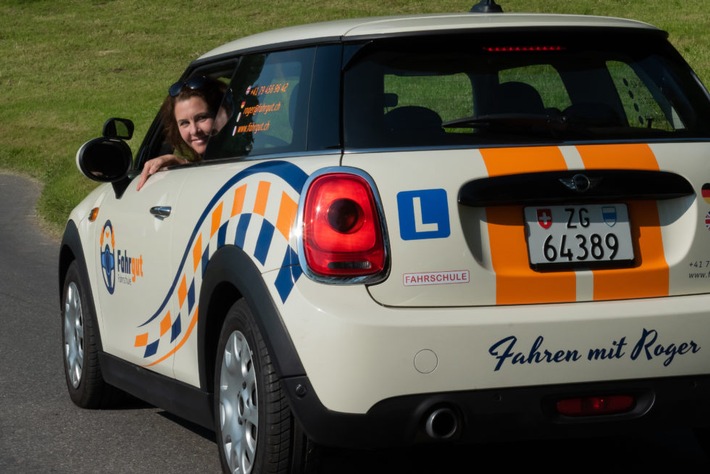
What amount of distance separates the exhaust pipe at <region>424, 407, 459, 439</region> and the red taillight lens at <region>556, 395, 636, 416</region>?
324 mm

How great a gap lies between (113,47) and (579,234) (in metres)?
43.6

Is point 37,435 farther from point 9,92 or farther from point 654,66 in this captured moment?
point 9,92

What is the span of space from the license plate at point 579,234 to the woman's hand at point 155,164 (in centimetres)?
202

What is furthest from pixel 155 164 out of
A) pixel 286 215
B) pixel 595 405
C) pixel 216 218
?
pixel 595 405

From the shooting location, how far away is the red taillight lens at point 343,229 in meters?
4.25

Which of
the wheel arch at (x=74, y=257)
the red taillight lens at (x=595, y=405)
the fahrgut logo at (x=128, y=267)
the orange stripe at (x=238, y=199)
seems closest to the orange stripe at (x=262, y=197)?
the orange stripe at (x=238, y=199)

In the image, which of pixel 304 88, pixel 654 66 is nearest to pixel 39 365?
pixel 304 88

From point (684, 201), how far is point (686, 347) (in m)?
0.45

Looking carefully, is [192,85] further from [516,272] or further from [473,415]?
[473,415]

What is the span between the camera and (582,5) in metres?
Result: 45.7

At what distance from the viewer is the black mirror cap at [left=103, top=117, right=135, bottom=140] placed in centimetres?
645

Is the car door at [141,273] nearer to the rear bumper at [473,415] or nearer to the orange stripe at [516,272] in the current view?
the rear bumper at [473,415]

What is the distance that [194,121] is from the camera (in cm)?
616

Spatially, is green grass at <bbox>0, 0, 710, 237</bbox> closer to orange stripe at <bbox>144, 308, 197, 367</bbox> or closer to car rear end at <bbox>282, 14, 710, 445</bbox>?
orange stripe at <bbox>144, 308, 197, 367</bbox>
